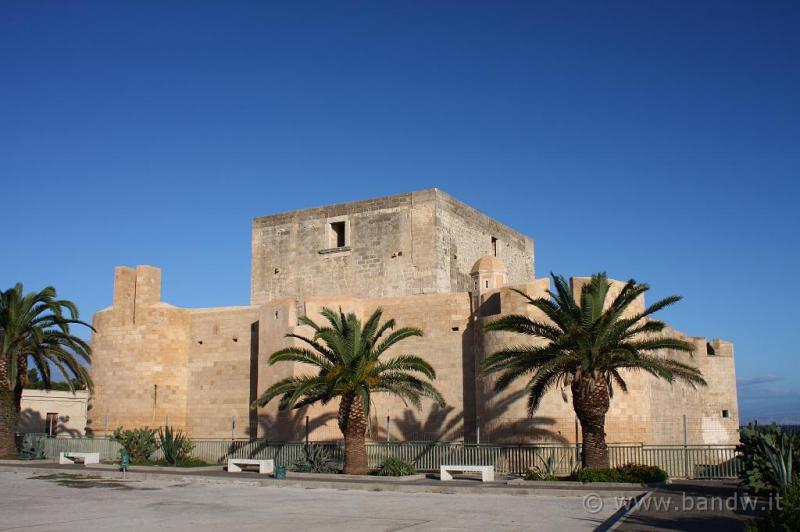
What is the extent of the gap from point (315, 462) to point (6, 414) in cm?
1070

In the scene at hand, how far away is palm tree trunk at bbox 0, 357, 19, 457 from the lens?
997 inches

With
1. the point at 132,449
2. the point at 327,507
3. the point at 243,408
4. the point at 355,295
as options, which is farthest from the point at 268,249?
the point at 327,507

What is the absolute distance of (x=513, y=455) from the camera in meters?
21.5

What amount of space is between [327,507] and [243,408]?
48.6 ft

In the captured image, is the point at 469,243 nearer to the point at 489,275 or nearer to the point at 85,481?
the point at 489,275

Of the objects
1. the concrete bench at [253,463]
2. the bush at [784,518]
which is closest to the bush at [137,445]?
the concrete bench at [253,463]

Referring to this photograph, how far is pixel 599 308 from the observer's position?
18578 millimetres

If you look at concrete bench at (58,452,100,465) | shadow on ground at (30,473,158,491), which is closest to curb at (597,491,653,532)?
shadow on ground at (30,473,158,491)

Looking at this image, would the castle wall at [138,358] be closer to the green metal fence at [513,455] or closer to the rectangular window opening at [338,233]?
the green metal fence at [513,455]

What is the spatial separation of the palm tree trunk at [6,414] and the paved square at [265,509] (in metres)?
7.23

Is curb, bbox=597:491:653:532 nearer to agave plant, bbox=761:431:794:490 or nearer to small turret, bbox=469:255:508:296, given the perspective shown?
agave plant, bbox=761:431:794:490

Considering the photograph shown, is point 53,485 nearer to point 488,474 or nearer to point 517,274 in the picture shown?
point 488,474

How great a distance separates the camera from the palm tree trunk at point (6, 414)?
2533cm

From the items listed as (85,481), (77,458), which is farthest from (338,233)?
A: (85,481)
